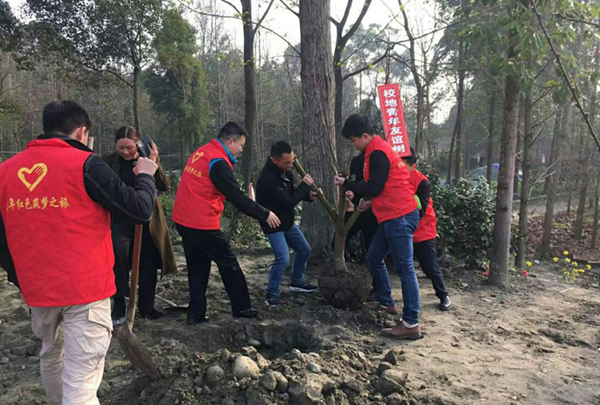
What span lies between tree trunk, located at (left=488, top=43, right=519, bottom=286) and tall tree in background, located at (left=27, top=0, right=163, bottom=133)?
12.1 metres

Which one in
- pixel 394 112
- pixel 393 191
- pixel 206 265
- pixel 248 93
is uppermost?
pixel 248 93

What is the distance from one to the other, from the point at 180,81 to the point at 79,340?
18.0 meters

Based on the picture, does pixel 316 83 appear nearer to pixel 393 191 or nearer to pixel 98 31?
pixel 393 191

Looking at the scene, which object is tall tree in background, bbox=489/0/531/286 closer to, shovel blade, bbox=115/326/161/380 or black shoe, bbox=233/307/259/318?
black shoe, bbox=233/307/259/318

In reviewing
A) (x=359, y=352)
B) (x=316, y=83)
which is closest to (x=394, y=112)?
(x=316, y=83)

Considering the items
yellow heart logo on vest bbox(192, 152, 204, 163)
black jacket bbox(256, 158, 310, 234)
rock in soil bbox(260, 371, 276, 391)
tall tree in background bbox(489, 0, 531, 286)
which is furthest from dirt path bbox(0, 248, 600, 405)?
Result: yellow heart logo on vest bbox(192, 152, 204, 163)

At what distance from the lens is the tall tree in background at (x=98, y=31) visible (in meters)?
13.6

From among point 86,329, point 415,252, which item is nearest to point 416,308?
point 415,252

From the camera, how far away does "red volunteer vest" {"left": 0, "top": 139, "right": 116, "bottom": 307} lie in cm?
202

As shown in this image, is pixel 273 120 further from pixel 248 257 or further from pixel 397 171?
pixel 397 171

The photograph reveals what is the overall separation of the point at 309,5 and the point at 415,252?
337 cm

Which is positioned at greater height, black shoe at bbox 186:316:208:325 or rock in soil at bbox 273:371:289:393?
rock in soil at bbox 273:371:289:393

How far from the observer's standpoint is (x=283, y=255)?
444 centimetres

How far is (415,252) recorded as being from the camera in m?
4.86
